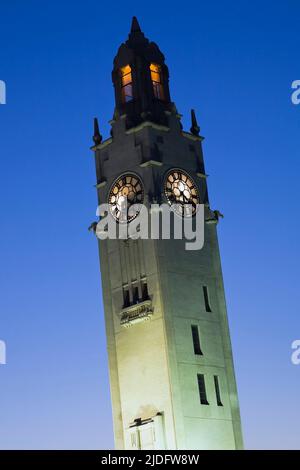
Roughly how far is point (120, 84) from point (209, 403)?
23278 millimetres

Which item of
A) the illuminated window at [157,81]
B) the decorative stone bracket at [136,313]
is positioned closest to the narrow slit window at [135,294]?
the decorative stone bracket at [136,313]

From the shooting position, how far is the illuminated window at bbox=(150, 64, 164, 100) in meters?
83.2

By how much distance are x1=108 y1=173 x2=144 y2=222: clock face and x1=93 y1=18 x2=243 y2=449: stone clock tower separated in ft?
0.29

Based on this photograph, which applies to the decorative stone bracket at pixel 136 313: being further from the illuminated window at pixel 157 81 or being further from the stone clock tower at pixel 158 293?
the illuminated window at pixel 157 81

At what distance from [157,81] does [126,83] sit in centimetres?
219

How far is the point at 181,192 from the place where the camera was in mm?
80062

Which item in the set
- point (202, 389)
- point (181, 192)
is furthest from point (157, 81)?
point (202, 389)

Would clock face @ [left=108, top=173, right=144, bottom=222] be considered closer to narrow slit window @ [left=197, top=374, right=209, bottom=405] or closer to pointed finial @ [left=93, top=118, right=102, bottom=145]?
pointed finial @ [left=93, top=118, right=102, bottom=145]

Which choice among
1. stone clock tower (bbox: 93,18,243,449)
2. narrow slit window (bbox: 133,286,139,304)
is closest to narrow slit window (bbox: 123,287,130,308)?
stone clock tower (bbox: 93,18,243,449)
